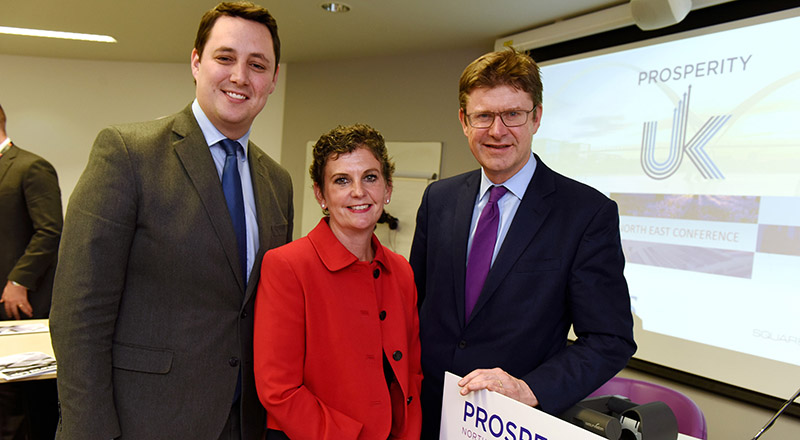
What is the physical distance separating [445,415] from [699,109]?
2.77m

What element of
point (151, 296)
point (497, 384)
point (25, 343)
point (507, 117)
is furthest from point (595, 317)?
point (25, 343)

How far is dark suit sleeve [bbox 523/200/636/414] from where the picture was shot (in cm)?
140

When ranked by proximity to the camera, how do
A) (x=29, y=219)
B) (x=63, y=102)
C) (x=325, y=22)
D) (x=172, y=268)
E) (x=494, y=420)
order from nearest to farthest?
(x=494, y=420)
(x=172, y=268)
(x=29, y=219)
(x=325, y=22)
(x=63, y=102)

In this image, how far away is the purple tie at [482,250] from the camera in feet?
5.12

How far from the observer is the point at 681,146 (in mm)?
3223

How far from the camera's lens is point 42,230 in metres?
3.26

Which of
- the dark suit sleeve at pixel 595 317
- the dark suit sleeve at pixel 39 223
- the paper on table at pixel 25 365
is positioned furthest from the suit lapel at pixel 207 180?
the dark suit sleeve at pixel 39 223

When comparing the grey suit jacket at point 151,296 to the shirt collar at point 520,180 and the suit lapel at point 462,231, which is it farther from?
the shirt collar at point 520,180

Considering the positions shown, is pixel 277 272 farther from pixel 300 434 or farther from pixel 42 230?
pixel 42 230

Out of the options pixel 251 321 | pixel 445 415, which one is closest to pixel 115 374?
pixel 251 321

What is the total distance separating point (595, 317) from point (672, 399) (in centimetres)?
125

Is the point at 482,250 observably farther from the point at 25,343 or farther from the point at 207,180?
the point at 25,343

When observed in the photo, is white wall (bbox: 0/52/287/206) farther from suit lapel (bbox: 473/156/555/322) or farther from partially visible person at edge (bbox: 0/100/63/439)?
suit lapel (bbox: 473/156/555/322)

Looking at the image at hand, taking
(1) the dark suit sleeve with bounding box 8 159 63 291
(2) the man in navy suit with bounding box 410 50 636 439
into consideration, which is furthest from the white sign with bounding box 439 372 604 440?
(1) the dark suit sleeve with bounding box 8 159 63 291
